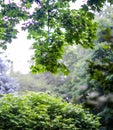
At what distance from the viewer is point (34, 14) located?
563 centimetres

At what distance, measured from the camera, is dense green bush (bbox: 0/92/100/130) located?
555 centimetres

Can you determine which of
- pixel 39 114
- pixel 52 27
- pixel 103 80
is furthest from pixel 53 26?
pixel 103 80

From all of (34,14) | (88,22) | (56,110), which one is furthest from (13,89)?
(88,22)

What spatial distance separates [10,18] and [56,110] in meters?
2.33

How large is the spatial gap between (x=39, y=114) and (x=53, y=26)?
1.95 metres

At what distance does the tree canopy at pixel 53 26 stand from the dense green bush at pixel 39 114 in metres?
1.20

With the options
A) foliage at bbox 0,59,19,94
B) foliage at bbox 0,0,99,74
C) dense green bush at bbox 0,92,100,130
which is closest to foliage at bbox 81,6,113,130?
foliage at bbox 0,0,99,74

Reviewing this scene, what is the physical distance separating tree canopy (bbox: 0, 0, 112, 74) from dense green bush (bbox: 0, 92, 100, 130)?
1201 millimetres

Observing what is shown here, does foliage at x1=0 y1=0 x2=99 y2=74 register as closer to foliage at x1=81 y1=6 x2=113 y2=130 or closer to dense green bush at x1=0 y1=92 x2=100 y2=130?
dense green bush at x1=0 y1=92 x2=100 y2=130

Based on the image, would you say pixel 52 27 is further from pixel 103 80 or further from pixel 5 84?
pixel 5 84

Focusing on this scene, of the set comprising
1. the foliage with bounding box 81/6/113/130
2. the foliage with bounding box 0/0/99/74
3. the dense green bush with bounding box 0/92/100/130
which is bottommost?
the foliage with bounding box 81/6/113/130

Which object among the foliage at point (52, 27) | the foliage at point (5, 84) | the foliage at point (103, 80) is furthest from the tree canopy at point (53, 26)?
the foliage at point (5, 84)

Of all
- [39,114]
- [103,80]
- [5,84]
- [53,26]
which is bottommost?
[103,80]

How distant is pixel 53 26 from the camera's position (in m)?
5.11
